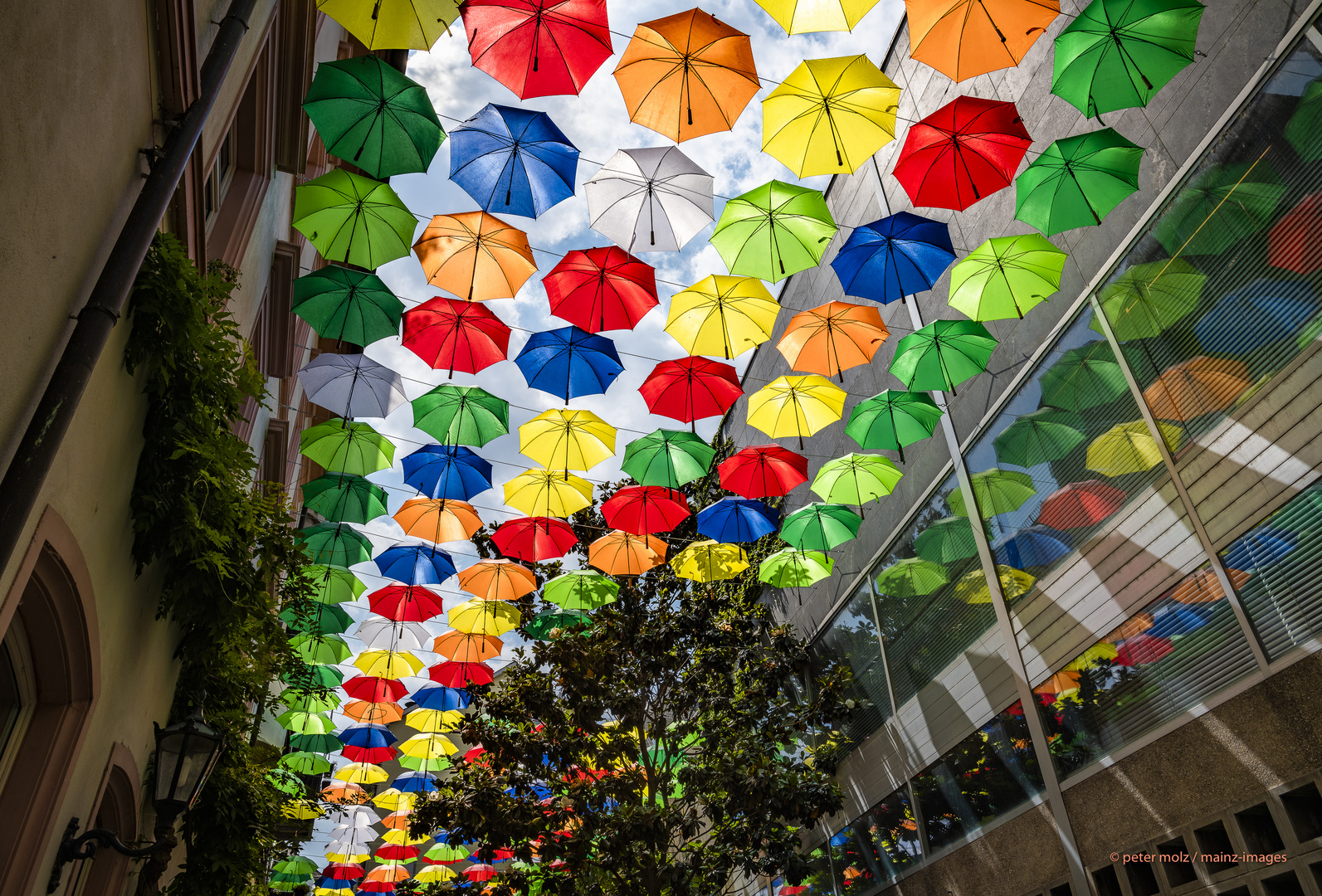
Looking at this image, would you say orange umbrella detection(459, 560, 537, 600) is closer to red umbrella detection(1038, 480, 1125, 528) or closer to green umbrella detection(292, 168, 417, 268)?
green umbrella detection(292, 168, 417, 268)

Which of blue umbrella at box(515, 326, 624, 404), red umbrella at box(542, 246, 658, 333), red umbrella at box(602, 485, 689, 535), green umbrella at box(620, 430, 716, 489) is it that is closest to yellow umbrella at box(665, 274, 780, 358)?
red umbrella at box(542, 246, 658, 333)

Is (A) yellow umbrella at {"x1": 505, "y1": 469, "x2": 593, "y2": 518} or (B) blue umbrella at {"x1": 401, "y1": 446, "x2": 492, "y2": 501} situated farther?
(A) yellow umbrella at {"x1": 505, "y1": 469, "x2": 593, "y2": 518}

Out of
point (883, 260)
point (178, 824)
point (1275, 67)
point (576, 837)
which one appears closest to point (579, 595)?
point (576, 837)

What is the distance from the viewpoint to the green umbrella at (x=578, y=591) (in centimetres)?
1314

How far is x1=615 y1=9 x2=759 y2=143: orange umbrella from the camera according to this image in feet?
23.7

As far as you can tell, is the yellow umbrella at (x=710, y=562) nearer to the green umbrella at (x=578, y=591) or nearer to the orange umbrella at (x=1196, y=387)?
the green umbrella at (x=578, y=591)

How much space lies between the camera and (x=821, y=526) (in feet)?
38.0

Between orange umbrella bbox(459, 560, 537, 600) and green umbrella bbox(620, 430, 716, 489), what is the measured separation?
141 inches

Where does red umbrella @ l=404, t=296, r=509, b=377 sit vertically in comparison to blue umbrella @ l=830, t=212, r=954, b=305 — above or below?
above

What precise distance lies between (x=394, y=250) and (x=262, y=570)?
130 inches

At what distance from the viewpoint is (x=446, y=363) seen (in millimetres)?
9453

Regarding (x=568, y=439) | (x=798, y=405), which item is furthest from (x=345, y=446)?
(x=798, y=405)

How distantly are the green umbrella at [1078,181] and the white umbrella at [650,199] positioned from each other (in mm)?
3092

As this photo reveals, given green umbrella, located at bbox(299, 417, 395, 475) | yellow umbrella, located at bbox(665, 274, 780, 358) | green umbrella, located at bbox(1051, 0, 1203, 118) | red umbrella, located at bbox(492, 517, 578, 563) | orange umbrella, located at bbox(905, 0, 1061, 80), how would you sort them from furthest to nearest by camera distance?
red umbrella, located at bbox(492, 517, 578, 563) → green umbrella, located at bbox(299, 417, 395, 475) → yellow umbrella, located at bbox(665, 274, 780, 358) → orange umbrella, located at bbox(905, 0, 1061, 80) → green umbrella, located at bbox(1051, 0, 1203, 118)
